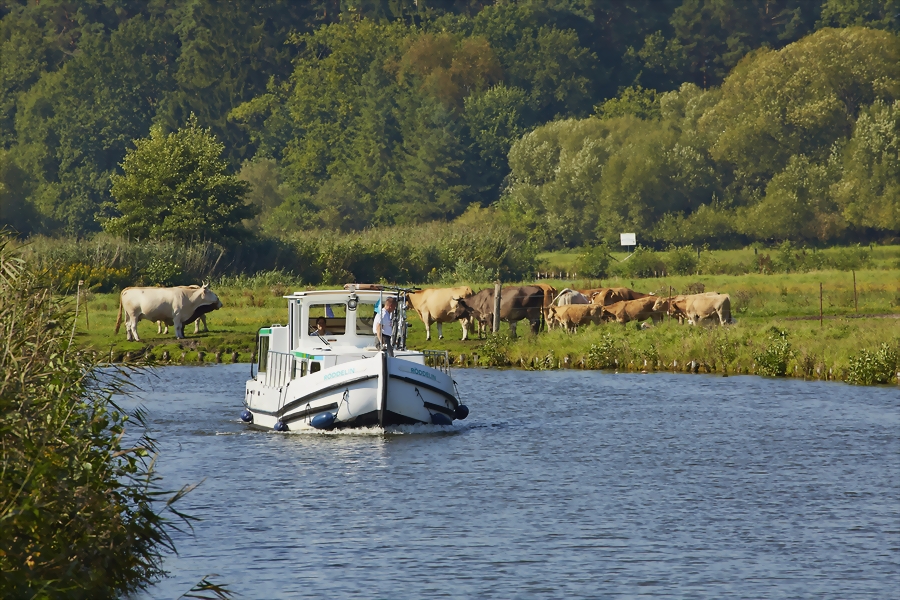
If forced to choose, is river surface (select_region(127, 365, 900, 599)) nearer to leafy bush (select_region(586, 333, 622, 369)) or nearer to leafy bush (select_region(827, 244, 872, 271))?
leafy bush (select_region(586, 333, 622, 369))

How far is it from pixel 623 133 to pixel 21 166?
53475 millimetres

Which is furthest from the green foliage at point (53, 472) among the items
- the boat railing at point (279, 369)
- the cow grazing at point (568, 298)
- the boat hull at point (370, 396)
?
the cow grazing at point (568, 298)

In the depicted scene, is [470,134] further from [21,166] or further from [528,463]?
[528,463]

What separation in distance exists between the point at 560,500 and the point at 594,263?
5928cm

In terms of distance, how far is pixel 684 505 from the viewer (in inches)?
872

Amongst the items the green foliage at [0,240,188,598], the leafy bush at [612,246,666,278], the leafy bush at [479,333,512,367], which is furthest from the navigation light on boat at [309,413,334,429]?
the leafy bush at [612,246,666,278]

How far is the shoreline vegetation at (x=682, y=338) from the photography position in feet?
128

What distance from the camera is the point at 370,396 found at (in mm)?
28469

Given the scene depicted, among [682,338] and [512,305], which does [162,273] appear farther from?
[682,338]

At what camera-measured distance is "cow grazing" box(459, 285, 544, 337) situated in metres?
49.1

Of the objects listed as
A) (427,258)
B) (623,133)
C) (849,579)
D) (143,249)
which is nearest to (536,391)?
(849,579)

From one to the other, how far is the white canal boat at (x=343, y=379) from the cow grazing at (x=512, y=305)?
1714 cm

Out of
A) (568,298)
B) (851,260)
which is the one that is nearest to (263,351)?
(568,298)

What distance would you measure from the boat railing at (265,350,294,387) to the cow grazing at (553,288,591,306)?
20.7 m
